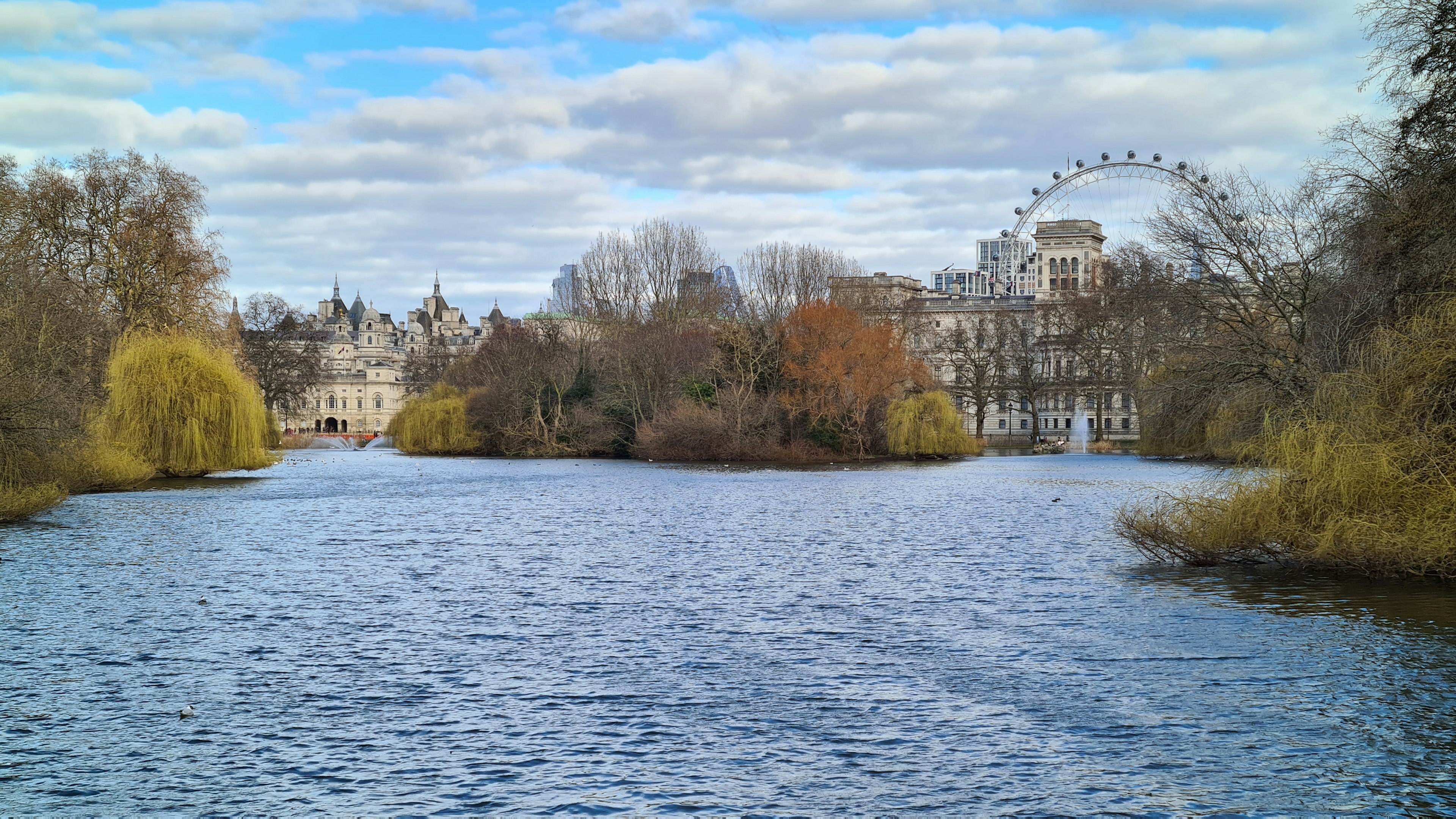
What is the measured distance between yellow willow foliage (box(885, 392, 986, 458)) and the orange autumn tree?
44.2 inches

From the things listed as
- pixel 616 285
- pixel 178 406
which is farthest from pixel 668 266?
pixel 178 406

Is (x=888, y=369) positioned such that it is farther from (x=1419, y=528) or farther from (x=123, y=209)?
(x=1419, y=528)

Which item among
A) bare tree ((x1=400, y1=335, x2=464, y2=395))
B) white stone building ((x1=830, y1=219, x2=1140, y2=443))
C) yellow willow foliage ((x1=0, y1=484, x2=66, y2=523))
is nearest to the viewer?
yellow willow foliage ((x1=0, y1=484, x2=66, y2=523))

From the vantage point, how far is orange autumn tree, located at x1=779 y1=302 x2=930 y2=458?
70.0m

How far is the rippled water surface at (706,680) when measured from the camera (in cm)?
1074

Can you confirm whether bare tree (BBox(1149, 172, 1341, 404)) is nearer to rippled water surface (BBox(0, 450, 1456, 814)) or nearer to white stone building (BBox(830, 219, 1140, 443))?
rippled water surface (BBox(0, 450, 1456, 814))

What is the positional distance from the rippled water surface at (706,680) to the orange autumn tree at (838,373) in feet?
137

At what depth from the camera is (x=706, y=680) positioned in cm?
1454

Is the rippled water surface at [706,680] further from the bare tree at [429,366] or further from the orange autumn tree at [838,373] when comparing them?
the bare tree at [429,366]

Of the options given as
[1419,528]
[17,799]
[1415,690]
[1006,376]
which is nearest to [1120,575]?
[1419,528]

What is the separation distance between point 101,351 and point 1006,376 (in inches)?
2967

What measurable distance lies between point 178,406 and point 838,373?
3587cm

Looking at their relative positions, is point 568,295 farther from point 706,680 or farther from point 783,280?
point 706,680

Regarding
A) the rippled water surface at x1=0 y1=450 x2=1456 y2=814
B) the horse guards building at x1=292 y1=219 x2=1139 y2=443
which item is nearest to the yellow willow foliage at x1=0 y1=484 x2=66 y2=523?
the rippled water surface at x1=0 y1=450 x2=1456 y2=814
